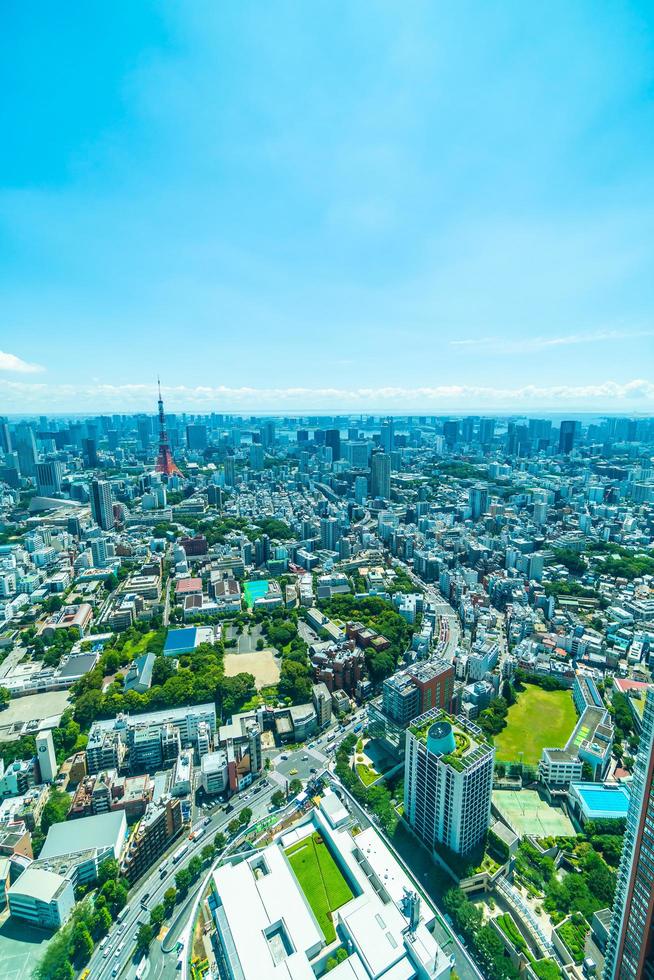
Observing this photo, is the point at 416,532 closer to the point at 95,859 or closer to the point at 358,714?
the point at 358,714

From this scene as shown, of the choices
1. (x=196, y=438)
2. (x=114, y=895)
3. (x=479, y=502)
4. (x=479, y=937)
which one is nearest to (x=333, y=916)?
(x=479, y=937)

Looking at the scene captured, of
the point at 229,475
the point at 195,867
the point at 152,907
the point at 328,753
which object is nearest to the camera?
the point at 152,907

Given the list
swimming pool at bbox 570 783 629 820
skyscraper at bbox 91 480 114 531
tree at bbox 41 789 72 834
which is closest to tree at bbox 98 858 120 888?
tree at bbox 41 789 72 834

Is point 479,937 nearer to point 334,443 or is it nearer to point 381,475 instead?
point 381,475

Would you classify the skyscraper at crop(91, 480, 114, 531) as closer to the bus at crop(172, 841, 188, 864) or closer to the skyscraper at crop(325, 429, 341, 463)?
the bus at crop(172, 841, 188, 864)

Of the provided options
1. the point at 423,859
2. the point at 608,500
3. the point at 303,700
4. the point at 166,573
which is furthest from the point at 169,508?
the point at 608,500

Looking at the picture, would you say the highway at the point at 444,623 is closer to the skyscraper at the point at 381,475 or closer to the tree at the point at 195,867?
the tree at the point at 195,867

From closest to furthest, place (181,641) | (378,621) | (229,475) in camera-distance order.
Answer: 1. (181,641)
2. (378,621)
3. (229,475)
